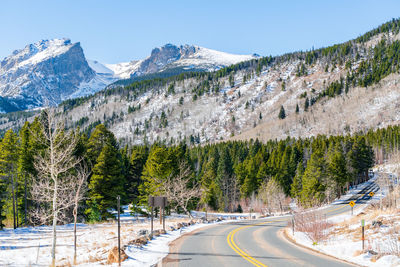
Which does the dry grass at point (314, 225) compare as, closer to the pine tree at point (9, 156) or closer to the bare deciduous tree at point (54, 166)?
the bare deciduous tree at point (54, 166)

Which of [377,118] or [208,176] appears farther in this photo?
[377,118]

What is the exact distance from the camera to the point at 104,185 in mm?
41750

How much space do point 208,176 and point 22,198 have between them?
4337cm

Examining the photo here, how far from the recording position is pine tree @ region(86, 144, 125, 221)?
40656 millimetres

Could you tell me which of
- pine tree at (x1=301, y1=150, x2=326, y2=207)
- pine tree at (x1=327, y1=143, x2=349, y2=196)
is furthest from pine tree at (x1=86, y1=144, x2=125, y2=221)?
pine tree at (x1=327, y1=143, x2=349, y2=196)

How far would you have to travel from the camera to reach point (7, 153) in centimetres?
3766

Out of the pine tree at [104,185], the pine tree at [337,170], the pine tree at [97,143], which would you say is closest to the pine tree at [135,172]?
the pine tree at [97,143]

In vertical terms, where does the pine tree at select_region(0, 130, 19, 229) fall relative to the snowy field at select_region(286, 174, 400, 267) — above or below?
Result: above

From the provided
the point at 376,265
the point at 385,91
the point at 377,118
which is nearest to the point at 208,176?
the point at 376,265

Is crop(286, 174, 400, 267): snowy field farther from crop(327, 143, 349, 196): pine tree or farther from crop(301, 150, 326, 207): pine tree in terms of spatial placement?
crop(327, 143, 349, 196): pine tree

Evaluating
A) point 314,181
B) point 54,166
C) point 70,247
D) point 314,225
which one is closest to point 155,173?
point 70,247

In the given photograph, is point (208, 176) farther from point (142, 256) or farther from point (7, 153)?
point (142, 256)

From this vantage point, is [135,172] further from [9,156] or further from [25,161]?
[9,156]

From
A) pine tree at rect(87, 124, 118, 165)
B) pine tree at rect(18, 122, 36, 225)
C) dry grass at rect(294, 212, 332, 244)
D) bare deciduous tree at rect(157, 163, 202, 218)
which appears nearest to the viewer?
dry grass at rect(294, 212, 332, 244)
